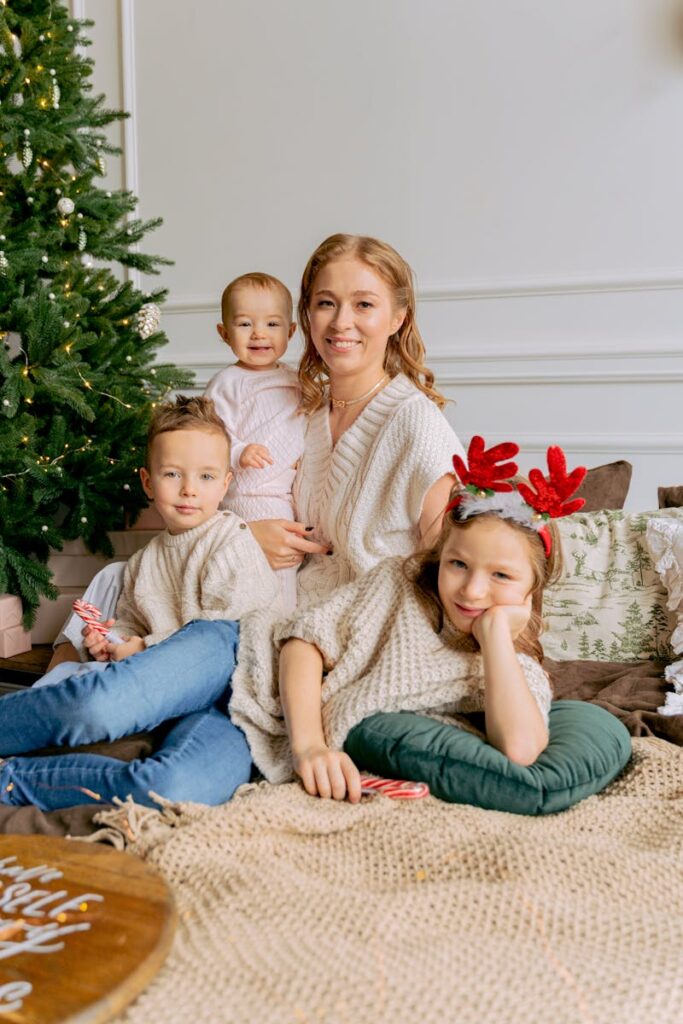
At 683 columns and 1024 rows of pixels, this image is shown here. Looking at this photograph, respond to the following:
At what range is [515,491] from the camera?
1728 mm

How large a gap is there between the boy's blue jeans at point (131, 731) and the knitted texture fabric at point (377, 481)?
47cm

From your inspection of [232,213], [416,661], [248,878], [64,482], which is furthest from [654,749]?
[232,213]

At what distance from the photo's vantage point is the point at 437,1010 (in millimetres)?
1006

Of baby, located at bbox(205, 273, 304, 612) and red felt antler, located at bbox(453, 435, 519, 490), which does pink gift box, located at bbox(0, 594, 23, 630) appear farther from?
red felt antler, located at bbox(453, 435, 519, 490)

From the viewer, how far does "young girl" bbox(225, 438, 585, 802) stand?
159 centimetres

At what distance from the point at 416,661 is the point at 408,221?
216 cm

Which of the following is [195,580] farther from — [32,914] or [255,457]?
[32,914]

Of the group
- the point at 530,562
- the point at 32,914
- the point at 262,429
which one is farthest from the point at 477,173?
the point at 32,914

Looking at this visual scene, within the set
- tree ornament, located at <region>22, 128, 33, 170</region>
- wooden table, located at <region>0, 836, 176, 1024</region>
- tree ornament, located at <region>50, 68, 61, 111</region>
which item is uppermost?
tree ornament, located at <region>50, 68, 61, 111</region>

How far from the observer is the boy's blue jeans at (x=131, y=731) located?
1.55 meters

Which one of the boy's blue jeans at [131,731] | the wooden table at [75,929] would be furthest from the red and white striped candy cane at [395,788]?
the wooden table at [75,929]

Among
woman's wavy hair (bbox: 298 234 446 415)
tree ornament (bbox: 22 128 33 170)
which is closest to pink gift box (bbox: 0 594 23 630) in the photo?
woman's wavy hair (bbox: 298 234 446 415)

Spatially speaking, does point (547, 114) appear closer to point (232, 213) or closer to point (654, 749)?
point (232, 213)

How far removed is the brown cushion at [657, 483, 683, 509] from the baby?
3.05ft
